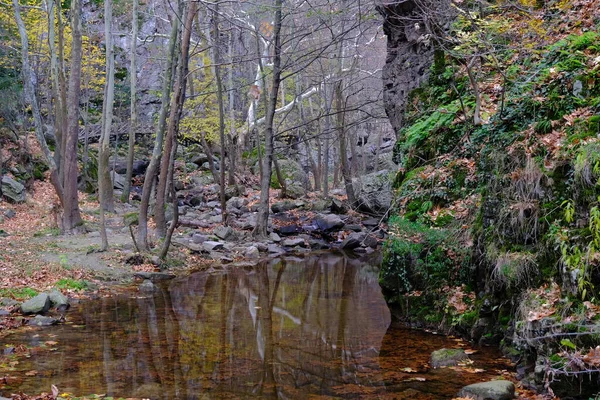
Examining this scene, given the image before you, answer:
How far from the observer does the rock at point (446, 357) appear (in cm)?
673

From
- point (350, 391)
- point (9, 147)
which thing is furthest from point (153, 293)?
point (9, 147)

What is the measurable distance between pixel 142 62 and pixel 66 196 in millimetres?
27454

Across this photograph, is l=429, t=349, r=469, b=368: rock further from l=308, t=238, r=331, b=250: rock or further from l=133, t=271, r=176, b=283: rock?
l=308, t=238, r=331, b=250: rock

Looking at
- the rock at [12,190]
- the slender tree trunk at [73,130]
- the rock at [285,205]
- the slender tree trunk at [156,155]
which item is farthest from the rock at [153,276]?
the rock at [12,190]

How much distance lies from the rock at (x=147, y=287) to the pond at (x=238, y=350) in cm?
25

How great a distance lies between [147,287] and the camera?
11789 millimetres

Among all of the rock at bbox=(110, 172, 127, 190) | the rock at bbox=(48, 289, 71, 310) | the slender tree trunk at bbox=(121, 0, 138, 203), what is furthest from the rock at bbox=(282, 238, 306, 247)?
the rock at bbox=(110, 172, 127, 190)

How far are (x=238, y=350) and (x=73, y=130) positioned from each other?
10.9 meters

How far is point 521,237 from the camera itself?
22.4ft

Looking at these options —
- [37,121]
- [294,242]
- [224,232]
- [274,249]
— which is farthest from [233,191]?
[37,121]

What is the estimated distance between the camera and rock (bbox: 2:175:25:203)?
20891 mm

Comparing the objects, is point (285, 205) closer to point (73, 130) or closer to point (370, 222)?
point (370, 222)

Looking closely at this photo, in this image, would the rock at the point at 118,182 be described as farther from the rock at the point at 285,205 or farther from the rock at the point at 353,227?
the rock at the point at 353,227

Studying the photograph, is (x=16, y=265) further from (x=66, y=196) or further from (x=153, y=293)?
(x=66, y=196)
